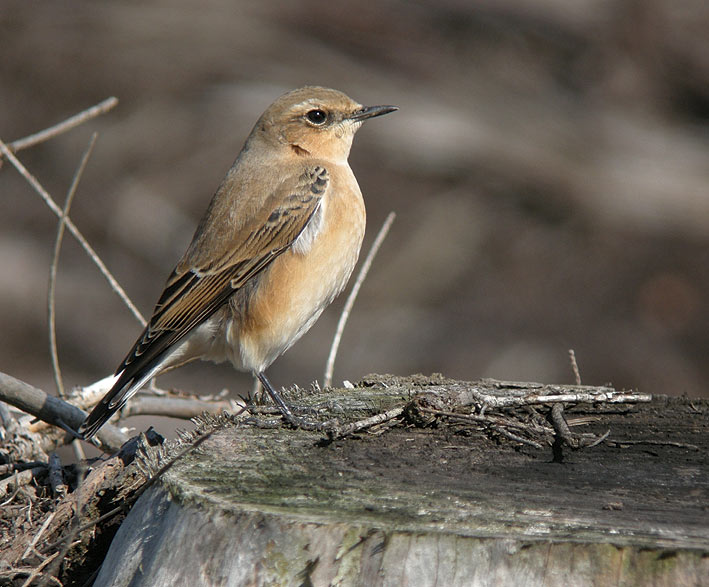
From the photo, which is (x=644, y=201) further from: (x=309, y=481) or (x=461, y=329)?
(x=309, y=481)

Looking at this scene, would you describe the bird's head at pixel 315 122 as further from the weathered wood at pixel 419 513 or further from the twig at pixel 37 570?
the twig at pixel 37 570

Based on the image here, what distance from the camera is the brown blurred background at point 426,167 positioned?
34.4 feet

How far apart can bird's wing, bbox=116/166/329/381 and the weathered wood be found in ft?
4.59

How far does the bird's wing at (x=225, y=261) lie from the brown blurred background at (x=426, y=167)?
197 inches

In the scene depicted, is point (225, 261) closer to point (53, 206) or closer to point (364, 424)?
point (53, 206)

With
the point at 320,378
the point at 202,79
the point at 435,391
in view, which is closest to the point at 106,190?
the point at 202,79

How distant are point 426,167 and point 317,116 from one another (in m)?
5.79

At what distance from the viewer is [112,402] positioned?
438 cm

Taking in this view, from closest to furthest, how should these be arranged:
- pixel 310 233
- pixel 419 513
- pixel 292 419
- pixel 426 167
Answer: pixel 419 513 → pixel 292 419 → pixel 310 233 → pixel 426 167

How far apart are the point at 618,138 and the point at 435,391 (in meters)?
7.81

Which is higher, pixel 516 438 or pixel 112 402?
pixel 112 402

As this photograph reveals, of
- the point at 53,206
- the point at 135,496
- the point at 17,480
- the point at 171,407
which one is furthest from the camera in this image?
the point at 171,407

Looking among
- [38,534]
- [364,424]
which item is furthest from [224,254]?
[38,534]

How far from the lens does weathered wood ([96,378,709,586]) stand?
2.47 meters
